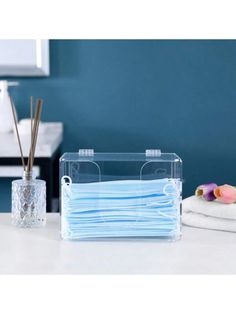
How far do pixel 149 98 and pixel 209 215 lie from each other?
213 centimetres

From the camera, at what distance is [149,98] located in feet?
11.5

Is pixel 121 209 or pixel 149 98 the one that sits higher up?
pixel 149 98

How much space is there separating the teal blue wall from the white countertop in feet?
7.01

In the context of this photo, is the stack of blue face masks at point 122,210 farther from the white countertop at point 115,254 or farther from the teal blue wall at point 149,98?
the teal blue wall at point 149,98

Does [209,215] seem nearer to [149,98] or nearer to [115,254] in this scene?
[115,254]

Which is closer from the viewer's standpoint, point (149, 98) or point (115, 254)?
point (115, 254)

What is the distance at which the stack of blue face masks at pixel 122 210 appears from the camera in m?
1.30

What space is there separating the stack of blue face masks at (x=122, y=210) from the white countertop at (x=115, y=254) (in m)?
0.02

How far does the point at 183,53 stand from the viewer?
3.47 meters

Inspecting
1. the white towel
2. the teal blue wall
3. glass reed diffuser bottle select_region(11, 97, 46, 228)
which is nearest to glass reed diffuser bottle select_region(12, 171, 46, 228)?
glass reed diffuser bottle select_region(11, 97, 46, 228)

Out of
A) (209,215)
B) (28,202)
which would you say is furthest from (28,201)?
(209,215)

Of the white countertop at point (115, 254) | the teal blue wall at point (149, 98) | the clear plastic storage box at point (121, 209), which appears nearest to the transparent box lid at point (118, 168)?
the clear plastic storage box at point (121, 209)
